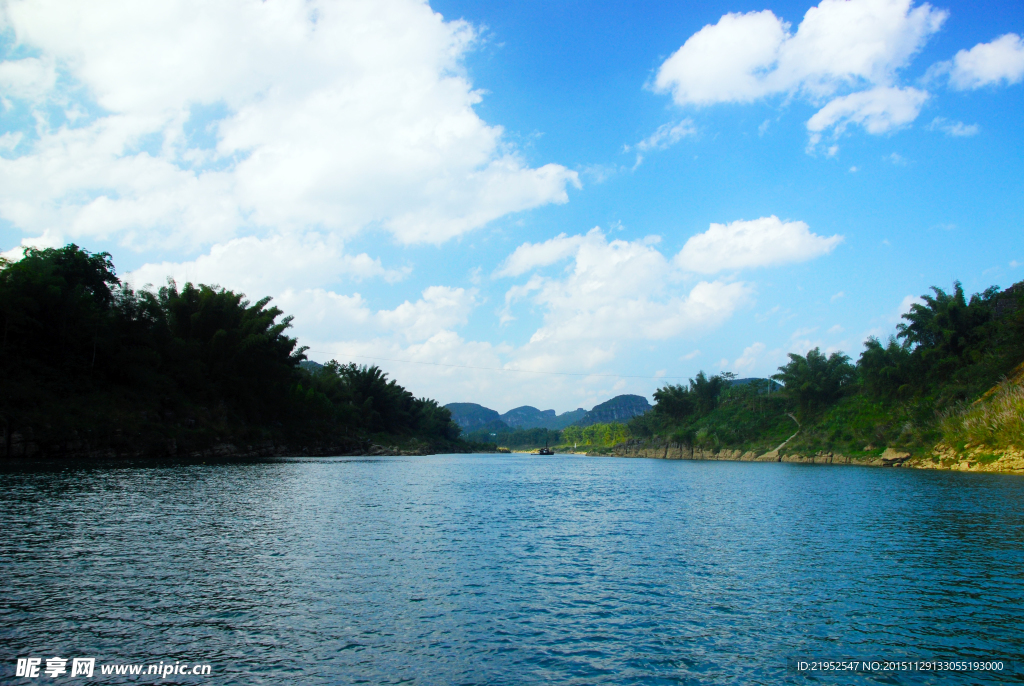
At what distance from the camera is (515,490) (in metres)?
42.2

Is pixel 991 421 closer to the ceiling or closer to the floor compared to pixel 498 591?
closer to the ceiling

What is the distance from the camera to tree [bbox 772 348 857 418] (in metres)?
104

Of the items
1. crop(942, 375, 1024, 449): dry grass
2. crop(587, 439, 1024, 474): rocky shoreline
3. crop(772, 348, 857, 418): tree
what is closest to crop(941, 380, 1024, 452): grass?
crop(942, 375, 1024, 449): dry grass

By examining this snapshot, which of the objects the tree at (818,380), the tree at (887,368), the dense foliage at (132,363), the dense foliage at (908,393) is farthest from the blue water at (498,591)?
the tree at (818,380)

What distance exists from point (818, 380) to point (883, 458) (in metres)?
34.6

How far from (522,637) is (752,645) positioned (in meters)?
4.36

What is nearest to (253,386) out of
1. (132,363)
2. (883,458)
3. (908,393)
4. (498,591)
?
(132,363)

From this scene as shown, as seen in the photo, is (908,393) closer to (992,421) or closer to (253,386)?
(992,421)

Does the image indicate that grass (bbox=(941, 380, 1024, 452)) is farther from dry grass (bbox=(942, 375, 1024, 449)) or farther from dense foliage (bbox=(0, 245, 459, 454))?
dense foliage (bbox=(0, 245, 459, 454))

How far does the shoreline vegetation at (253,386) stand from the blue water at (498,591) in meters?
29.2

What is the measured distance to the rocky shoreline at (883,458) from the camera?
49.1 metres

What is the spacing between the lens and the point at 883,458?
72250 millimetres

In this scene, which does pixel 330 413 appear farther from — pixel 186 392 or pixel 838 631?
pixel 838 631

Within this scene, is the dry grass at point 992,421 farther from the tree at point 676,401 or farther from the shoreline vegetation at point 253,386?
the tree at point 676,401
